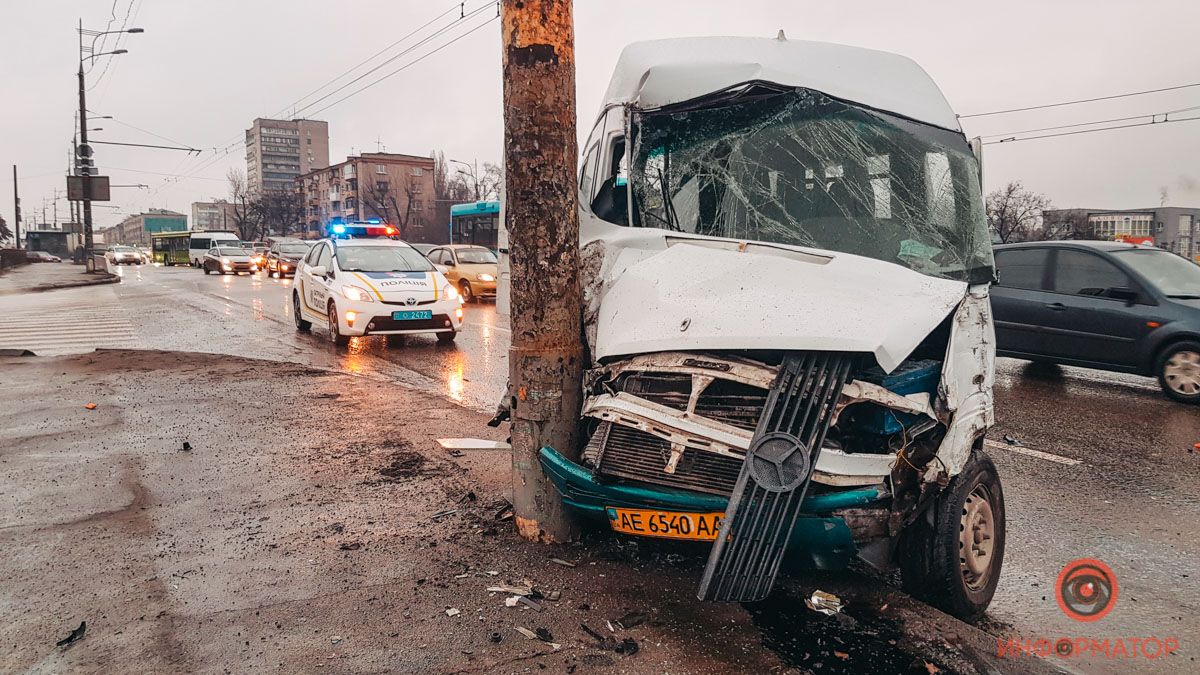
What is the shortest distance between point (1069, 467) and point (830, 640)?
3.59 metres

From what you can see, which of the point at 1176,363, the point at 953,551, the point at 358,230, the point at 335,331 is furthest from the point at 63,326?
the point at 1176,363

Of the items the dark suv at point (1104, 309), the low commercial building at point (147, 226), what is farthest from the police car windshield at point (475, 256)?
the low commercial building at point (147, 226)

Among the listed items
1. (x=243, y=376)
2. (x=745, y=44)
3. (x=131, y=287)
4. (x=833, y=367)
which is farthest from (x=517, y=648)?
(x=131, y=287)

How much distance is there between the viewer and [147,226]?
11006cm

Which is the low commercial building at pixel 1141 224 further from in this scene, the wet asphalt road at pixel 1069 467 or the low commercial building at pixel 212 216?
the low commercial building at pixel 212 216

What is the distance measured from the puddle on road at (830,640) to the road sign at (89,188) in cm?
3398

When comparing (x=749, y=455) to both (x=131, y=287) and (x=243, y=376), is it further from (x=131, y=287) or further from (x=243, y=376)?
(x=131, y=287)

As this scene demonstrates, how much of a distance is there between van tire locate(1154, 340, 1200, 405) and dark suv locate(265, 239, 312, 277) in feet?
98.7

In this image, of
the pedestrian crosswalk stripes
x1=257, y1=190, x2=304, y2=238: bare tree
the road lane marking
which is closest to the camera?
the road lane marking

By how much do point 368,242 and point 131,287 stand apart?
1950 centimetres

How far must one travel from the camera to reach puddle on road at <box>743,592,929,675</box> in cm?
277

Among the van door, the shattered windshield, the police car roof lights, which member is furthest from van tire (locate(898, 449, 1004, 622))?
the police car roof lights

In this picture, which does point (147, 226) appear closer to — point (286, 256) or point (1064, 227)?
point (286, 256)

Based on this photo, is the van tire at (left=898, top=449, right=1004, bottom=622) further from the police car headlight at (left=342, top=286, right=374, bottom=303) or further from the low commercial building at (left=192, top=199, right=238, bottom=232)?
the low commercial building at (left=192, top=199, right=238, bottom=232)
